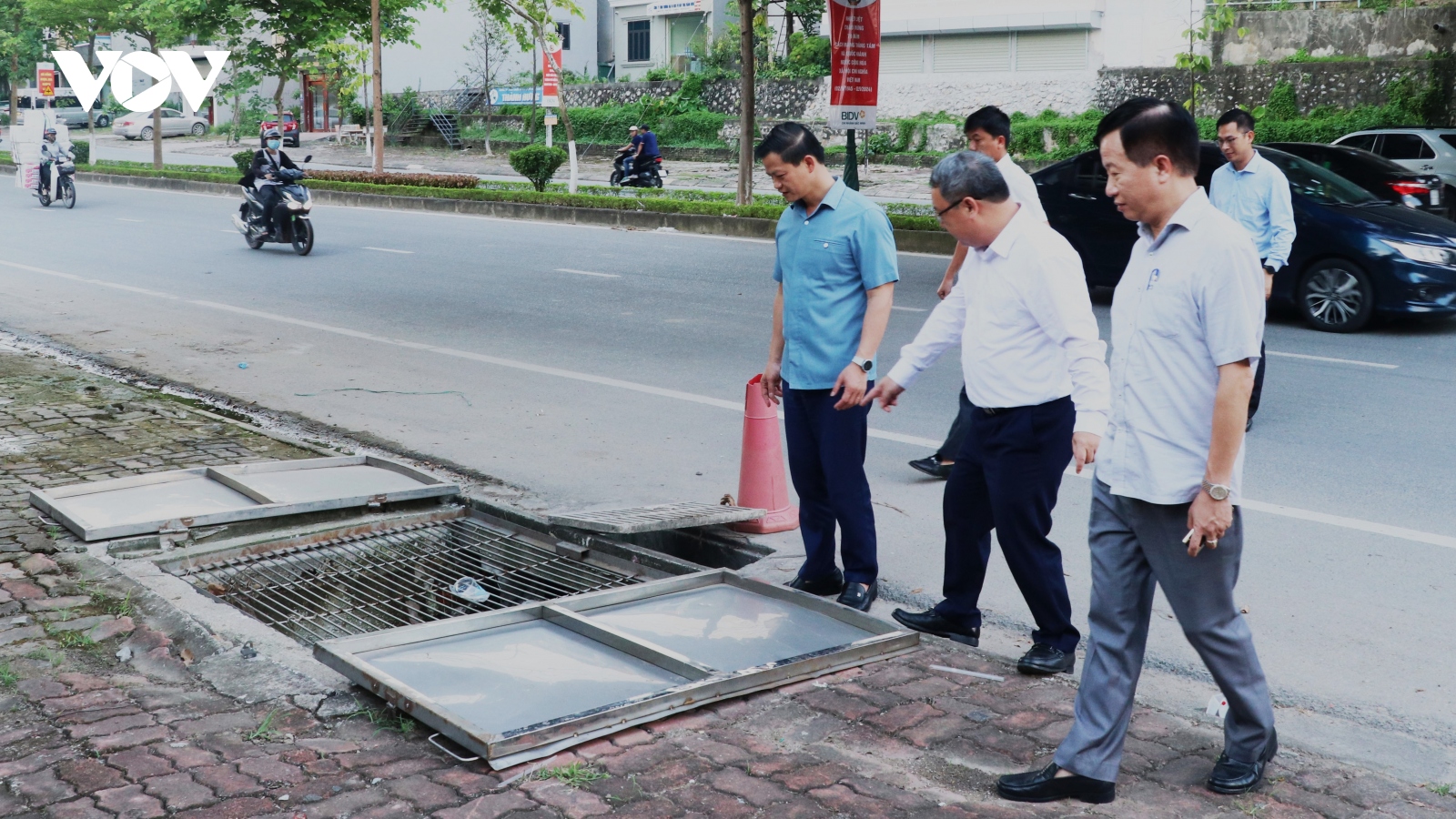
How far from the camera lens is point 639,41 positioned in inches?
1923

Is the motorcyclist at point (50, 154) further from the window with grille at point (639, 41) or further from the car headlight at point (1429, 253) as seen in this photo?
the window with grille at point (639, 41)

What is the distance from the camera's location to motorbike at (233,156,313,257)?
52.8 feet

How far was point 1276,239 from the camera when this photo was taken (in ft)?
24.4

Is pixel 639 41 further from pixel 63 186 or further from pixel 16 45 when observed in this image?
pixel 63 186

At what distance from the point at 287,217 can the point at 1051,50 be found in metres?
23.3

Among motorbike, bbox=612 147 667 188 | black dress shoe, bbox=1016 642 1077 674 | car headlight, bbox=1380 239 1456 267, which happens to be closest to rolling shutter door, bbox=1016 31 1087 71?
motorbike, bbox=612 147 667 188

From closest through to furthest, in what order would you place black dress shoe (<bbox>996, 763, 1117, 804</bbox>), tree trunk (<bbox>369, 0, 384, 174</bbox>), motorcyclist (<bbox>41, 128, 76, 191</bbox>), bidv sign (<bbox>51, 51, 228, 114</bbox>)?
black dress shoe (<bbox>996, 763, 1117, 804</bbox>) < motorcyclist (<bbox>41, 128, 76, 191</bbox>) < tree trunk (<bbox>369, 0, 384, 174</bbox>) < bidv sign (<bbox>51, 51, 228, 114</bbox>)

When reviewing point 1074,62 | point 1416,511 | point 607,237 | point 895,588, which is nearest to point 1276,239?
point 1416,511

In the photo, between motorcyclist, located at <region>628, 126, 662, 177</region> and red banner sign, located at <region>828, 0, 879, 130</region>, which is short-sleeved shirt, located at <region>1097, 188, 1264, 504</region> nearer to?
red banner sign, located at <region>828, 0, 879, 130</region>

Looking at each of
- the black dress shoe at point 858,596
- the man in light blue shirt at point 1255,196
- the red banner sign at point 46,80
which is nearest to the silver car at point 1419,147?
the man in light blue shirt at point 1255,196

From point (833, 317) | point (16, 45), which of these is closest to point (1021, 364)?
point (833, 317)

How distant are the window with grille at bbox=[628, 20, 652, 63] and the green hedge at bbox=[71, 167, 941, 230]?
2202 centimetres

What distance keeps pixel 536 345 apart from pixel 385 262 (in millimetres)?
5953

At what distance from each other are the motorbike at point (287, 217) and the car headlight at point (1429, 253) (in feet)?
38.1
